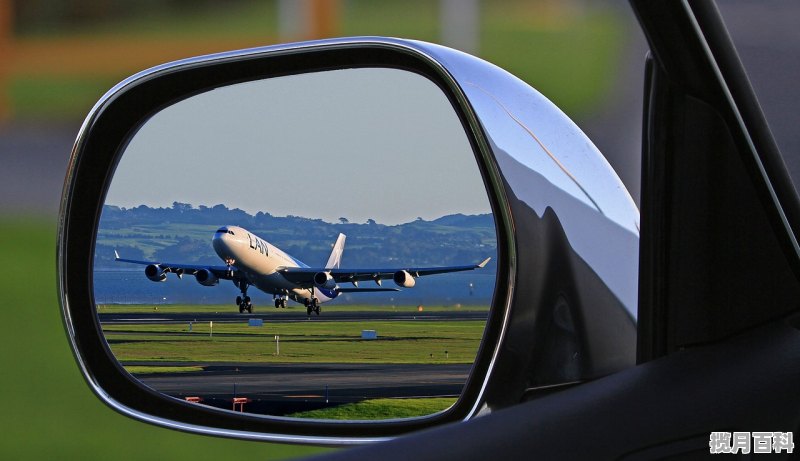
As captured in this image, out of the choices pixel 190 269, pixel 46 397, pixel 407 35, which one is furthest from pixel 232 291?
pixel 407 35

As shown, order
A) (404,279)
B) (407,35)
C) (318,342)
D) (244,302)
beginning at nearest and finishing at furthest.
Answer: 1. (404,279)
2. (244,302)
3. (318,342)
4. (407,35)

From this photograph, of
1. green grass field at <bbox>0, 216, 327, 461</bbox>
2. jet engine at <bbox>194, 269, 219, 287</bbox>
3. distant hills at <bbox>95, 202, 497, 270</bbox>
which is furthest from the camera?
green grass field at <bbox>0, 216, 327, 461</bbox>

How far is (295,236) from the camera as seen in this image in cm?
169

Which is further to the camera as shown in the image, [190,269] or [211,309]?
[211,309]

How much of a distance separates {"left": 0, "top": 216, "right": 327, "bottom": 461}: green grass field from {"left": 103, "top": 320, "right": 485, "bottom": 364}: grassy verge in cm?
209

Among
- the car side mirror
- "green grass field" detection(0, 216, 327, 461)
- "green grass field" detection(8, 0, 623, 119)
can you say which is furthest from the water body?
"green grass field" detection(8, 0, 623, 119)

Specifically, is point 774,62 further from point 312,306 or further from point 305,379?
point 305,379

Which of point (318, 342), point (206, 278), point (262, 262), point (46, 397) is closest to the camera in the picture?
point (206, 278)

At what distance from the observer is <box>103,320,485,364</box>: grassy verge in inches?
60.7

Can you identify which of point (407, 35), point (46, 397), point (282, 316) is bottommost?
point (46, 397)

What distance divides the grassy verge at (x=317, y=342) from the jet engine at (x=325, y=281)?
7cm

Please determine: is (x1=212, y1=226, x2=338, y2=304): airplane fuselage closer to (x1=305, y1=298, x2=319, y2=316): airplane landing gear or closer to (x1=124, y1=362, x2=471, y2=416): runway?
(x1=305, y1=298, x2=319, y2=316): airplane landing gear

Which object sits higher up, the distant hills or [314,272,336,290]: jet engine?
the distant hills

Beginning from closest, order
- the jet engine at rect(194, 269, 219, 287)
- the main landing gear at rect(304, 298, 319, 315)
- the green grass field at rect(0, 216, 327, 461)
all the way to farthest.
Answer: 1. the jet engine at rect(194, 269, 219, 287)
2. the main landing gear at rect(304, 298, 319, 315)
3. the green grass field at rect(0, 216, 327, 461)
